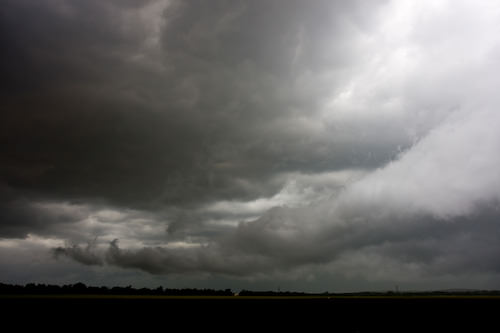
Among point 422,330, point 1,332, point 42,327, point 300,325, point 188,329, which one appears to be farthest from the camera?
point 300,325

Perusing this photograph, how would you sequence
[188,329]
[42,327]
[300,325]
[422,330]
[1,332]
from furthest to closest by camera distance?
[300,325] < [422,330] < [188,329] < [42,327] < [1,332]

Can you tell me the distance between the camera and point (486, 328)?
6025cm

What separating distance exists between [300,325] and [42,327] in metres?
39.4

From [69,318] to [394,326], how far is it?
55871 millimetres

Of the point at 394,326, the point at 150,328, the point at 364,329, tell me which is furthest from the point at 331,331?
the point at 150,328

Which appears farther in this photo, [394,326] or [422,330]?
[394,326]

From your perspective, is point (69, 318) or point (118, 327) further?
point (69, 318)

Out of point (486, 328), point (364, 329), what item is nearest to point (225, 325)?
point (364, 329)

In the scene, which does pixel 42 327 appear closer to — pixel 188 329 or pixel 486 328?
pixel 188 329

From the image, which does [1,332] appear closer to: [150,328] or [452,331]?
[150,328]

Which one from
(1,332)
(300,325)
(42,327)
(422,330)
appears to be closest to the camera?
(1,332)

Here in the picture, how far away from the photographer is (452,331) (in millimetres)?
56344

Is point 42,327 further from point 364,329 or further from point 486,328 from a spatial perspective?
point 486,328

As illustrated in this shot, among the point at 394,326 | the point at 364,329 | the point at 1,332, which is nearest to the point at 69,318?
the point at 1,332
